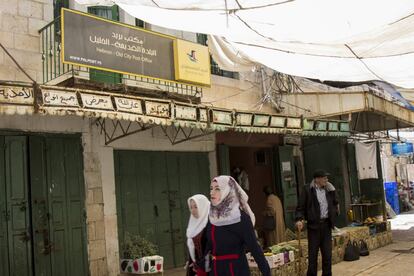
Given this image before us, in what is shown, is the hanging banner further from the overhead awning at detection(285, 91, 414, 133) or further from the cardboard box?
the cardboard box

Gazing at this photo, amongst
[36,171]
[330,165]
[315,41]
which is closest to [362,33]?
[315,41]

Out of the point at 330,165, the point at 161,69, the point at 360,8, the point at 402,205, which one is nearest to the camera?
the point at 360,8

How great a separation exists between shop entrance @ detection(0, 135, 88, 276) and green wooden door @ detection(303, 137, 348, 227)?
25.6 ft

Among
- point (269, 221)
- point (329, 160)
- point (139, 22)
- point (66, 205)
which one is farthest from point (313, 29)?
point (329, 160)

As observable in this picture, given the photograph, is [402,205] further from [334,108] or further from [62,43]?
[62,43]

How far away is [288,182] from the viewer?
1288 centimetres

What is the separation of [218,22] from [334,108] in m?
8.22

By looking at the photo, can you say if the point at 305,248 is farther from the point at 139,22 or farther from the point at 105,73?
the point at 139,22

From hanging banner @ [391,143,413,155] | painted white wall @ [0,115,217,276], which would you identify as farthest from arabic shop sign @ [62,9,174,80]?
hanging banner @ [391,143,413,155]

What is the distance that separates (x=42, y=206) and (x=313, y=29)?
531cm

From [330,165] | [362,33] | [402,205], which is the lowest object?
[402,205]

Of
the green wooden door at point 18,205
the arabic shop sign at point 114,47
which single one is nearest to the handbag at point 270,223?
the arabic shop sign at point 114,47

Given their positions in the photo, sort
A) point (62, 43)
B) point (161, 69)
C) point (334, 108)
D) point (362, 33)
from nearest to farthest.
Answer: point (362, 33), point (62, 43), point (161, 69), point (334, 108)

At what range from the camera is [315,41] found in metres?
5.20
